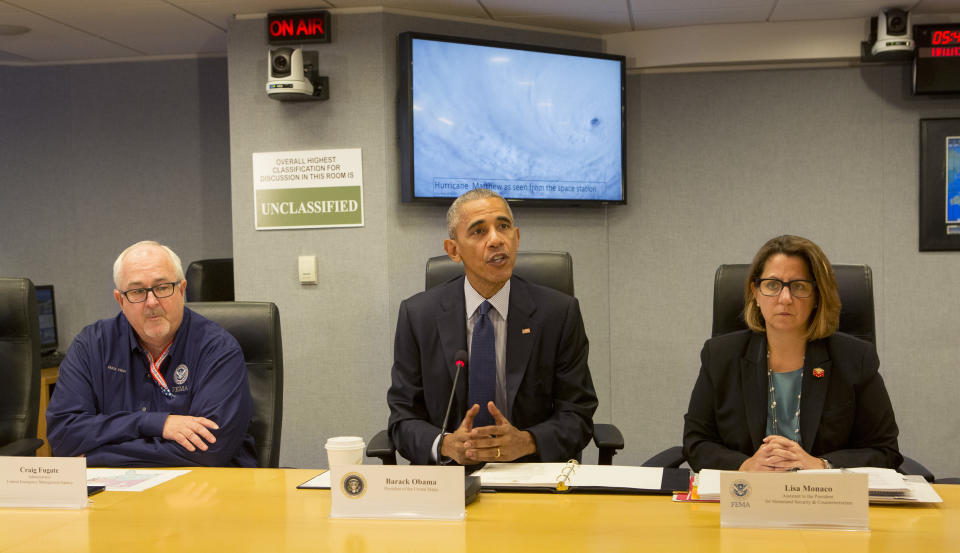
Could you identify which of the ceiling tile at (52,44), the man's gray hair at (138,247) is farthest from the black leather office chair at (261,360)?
the ceiling tile at (52,44)

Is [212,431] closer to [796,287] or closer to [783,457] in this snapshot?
[783,457]

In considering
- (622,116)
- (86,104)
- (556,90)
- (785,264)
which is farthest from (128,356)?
(86,104)

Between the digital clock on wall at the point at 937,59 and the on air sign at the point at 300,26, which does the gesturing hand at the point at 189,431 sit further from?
the digital clock on wall at the point at 937,59

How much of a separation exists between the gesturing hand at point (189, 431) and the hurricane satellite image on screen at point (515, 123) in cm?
175

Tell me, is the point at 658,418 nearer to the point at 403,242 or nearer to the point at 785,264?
the point at 403,242

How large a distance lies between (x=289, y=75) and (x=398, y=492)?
2467 mm

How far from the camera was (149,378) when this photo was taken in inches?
93.2

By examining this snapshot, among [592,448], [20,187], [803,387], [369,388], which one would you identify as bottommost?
[592,448]

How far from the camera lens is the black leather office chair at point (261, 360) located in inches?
97.2

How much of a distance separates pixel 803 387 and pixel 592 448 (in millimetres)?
2209

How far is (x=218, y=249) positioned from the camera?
187 inches

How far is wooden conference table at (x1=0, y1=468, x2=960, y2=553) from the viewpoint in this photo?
1.38m

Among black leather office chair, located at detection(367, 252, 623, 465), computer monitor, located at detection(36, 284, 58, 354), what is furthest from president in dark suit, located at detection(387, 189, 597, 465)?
computer monitor, located at detection(36, 284, 58, 354)

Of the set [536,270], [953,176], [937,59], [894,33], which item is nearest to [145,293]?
[536,270]
